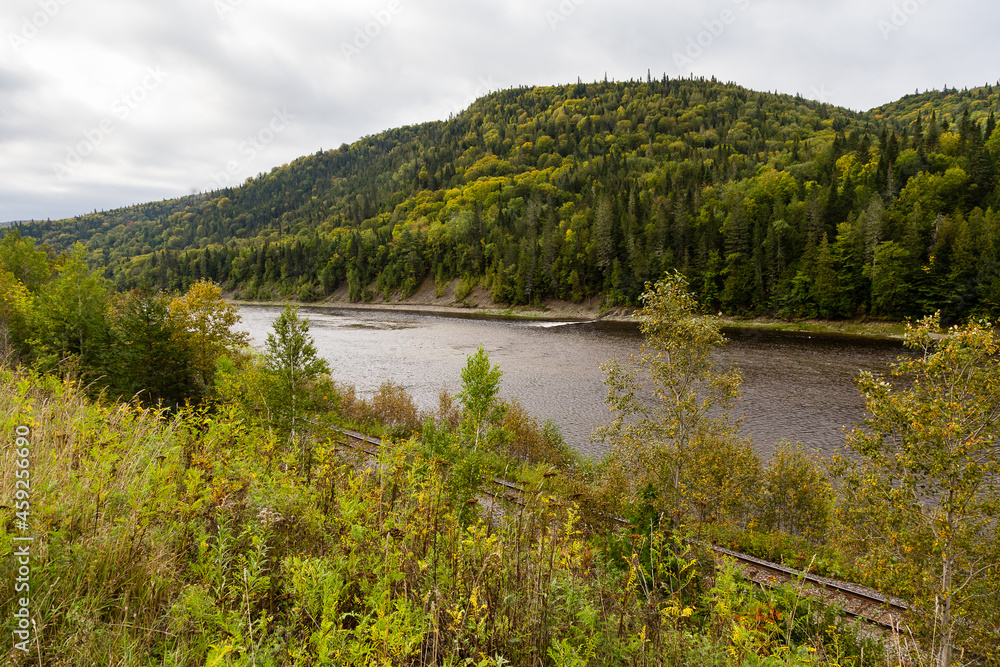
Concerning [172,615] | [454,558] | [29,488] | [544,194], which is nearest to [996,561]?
[454,558]

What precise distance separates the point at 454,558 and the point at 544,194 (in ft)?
516

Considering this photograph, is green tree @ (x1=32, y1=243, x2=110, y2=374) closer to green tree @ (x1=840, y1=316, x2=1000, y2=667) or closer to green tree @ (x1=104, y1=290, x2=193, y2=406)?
green tree @ (x1=104, y1=290, x2=193, y2=406)

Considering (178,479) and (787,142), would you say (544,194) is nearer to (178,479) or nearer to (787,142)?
(787,142)

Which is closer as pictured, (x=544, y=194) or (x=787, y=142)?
(x=787, y=142)

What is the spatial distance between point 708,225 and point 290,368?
80.6 m

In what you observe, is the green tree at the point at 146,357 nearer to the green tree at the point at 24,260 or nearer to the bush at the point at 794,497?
the bush at the point at 794,497

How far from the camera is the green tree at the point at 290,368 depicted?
18.5 metres

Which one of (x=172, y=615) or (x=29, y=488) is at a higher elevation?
(x=29, y=488)

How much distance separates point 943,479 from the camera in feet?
30.2

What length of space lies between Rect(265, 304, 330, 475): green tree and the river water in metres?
14.5

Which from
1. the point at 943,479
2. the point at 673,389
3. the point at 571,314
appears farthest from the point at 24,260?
the point at 571,314

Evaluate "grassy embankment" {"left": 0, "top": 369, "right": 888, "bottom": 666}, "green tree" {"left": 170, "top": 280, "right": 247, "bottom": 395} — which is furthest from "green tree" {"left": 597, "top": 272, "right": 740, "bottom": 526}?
"green tree" {"left": 170, "top": 280, "right": 247, "bottom": 395}

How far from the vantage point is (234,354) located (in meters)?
29.2

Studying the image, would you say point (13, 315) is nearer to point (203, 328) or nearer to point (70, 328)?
point (70, 328)
